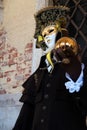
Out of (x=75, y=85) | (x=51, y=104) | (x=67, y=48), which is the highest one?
(x=67, y=48)

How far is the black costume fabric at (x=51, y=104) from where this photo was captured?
2.70 metres

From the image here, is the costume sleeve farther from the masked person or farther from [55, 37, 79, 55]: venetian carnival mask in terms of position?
[55, 37, 79, 55]: venetian carnival mask

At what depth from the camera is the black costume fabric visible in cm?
270

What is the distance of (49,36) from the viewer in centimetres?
297

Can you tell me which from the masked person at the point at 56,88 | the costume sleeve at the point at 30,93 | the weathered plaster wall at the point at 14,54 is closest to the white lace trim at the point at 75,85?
the masked person at the point at 56,88

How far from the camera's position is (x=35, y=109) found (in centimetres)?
288

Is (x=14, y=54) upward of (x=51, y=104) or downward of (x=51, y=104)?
downward

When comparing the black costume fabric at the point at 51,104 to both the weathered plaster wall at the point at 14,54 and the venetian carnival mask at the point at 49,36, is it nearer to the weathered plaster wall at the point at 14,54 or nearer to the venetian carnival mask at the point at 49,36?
the venetian carnival mask at the point at 49,36

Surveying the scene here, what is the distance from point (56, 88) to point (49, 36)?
15.4 inches

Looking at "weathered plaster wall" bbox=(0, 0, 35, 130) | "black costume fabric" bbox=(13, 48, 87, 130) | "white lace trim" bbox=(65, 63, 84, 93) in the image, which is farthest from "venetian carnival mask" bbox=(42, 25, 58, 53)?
"weathered plaster wall" bbox=(0, 0, 35, 130)

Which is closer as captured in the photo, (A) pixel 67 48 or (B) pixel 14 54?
(A) pixel 67 48

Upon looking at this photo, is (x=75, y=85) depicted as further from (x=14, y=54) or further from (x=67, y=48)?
(x=14, y=54)

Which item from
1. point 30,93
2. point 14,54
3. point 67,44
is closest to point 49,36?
point 67,44

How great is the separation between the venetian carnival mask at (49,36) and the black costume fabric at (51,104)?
4.0 inches
